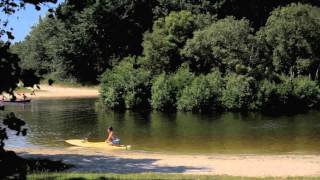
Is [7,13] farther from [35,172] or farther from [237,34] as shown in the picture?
[237,34]

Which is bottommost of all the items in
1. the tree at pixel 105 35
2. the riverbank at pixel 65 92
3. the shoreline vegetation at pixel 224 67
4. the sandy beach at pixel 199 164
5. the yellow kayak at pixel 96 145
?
the yellow kayak at pixel 96 145

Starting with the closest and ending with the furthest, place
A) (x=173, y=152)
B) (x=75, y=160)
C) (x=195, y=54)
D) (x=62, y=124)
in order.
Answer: (x=75, y=160), (x=173, y=152), (x=62, y=124), (x=195, y=54)

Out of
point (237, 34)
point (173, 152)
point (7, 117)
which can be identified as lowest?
point (173, 152)

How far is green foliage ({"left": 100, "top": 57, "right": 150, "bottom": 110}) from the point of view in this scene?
5847 centimetres

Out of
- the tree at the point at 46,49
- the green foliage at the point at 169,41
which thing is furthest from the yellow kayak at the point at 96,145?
the tree at the point at 46,49

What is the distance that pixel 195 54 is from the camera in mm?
59281

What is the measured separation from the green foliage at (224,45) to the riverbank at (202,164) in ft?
94.8

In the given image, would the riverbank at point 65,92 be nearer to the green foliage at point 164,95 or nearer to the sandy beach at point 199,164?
the green foliage at point 164,95

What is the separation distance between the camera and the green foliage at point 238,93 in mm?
53094

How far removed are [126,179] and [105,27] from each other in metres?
75.7

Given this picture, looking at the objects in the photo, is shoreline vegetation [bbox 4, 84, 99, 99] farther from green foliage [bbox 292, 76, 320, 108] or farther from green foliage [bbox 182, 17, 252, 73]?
green foliage [bbox 292, 76, 320, 108]

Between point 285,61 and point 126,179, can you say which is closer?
point 126,179

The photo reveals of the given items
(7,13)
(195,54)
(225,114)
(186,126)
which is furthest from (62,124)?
(7,13)

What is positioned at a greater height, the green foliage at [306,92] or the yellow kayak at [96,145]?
the green foliage at [306,92]
